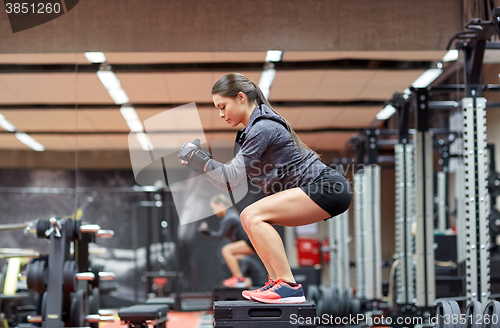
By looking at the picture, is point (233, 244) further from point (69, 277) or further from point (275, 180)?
point (275, 180)

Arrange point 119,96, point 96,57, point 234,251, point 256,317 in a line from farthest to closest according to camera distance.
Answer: point 234,251 → point 119,96 → point 96,57 → point 256,317

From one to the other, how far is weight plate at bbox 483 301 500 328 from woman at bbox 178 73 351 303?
1.05 meters

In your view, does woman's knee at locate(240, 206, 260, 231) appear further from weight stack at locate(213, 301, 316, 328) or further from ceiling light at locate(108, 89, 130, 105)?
ceiling light at locate(108, 89, 130, 105)

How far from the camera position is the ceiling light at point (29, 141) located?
17.2 ft

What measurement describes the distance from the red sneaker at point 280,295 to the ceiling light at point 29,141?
373 centimetres

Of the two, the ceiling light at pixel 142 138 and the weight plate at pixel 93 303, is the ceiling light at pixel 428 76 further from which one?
the weight plate at pixel 93 303

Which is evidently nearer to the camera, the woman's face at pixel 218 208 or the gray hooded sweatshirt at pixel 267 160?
the gray hooded sweatshirt at pixel 267 160

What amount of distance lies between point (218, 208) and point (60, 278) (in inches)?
121

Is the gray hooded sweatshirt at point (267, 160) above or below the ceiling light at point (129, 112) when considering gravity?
below

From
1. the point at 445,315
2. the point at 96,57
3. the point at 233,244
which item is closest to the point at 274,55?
the point at 96,57

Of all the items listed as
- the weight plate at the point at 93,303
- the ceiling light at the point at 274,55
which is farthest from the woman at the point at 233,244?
the weight plate at the point at 93,303

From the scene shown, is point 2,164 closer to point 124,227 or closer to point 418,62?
point 124,227

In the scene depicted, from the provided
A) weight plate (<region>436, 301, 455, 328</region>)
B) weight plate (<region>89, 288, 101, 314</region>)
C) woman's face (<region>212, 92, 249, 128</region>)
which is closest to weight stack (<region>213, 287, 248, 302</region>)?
weight plate (<region>89, 288, 101, 314</region>)

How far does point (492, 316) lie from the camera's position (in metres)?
2.78
